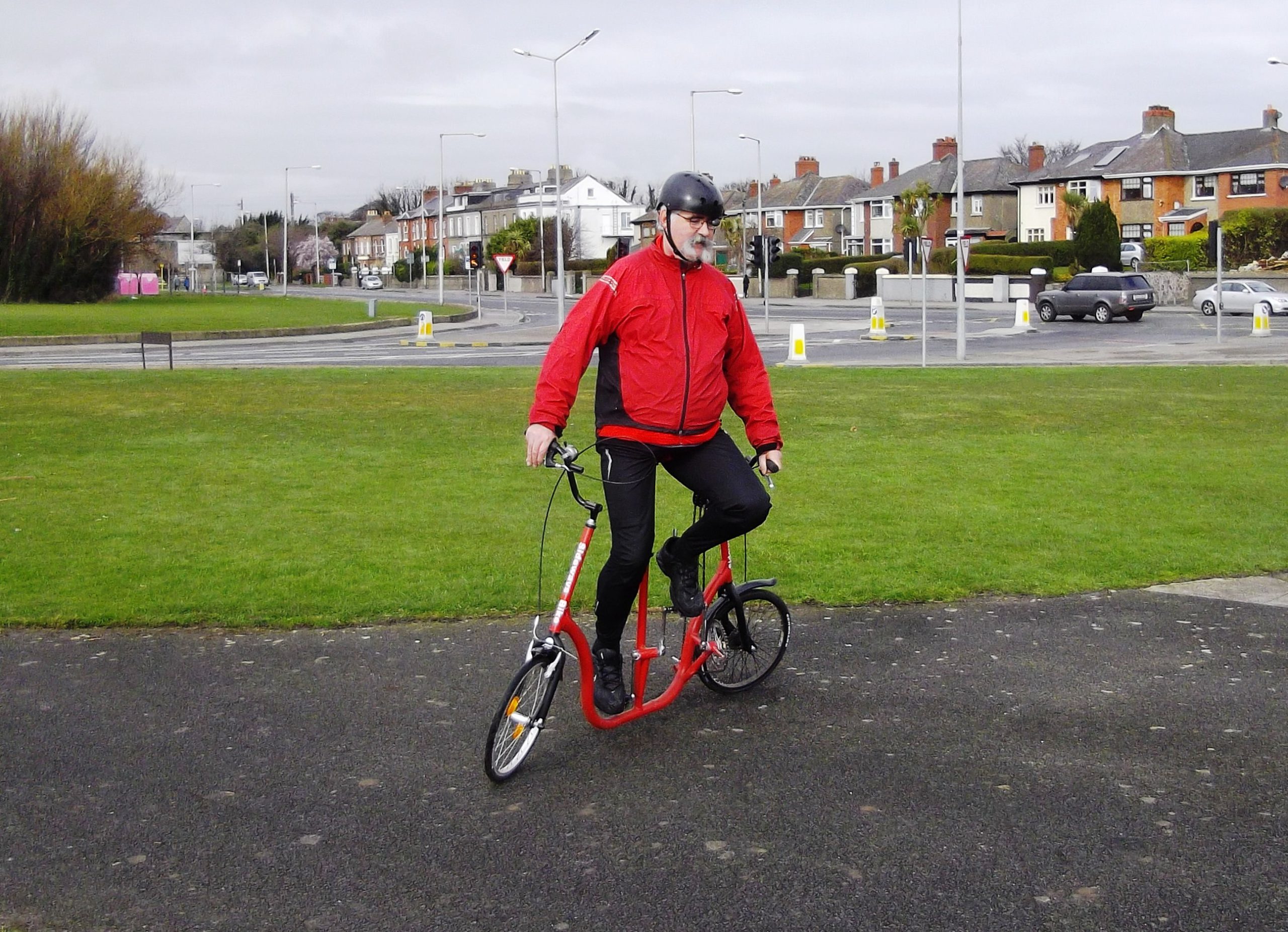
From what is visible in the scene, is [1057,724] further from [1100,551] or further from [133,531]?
[133,531]

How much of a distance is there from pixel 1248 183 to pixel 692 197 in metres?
82.1

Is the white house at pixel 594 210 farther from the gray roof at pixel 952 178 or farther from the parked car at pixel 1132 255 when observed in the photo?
the parked car at pixel 1132 255

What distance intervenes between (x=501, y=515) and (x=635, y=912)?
6054mm

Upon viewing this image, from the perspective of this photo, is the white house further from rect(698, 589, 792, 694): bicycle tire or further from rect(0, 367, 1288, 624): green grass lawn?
rect(698, 589, 792, 694): bicycle tire

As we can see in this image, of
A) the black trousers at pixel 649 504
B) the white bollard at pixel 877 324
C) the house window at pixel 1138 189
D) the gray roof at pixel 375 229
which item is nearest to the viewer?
the black trousers at pixel 649 504

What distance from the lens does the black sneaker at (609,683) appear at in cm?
489

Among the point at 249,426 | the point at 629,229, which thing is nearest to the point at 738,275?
the point at 629,229

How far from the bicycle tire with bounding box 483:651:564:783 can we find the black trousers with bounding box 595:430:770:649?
0.38m

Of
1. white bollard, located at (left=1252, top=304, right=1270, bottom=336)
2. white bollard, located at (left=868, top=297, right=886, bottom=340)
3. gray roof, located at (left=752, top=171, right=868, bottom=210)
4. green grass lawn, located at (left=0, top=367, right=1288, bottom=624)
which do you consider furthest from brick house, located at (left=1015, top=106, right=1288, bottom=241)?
green grass lawn, located at (left=0, top=367, right=1288, bottom=624)

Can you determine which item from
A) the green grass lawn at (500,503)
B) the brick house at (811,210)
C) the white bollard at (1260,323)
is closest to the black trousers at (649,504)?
the green grass lawn at (500,503)

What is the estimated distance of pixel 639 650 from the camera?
4949mm

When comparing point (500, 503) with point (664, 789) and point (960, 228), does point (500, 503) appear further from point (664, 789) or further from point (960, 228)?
point (960, 228)

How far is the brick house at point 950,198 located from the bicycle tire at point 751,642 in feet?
293

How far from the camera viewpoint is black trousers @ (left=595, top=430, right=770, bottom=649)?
4738mm
